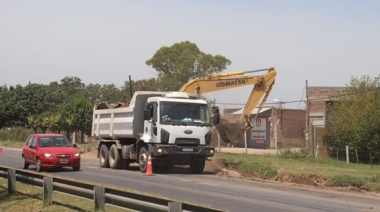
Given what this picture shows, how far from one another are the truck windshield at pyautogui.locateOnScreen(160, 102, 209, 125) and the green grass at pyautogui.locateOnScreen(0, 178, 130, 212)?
27.2 ft

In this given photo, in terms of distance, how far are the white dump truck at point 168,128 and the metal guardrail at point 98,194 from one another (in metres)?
8.35

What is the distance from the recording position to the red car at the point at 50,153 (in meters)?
23.3

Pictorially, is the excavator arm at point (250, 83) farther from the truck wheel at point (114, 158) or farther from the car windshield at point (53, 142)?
the car windshield at point (53, 142)

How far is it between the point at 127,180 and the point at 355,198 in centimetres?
769

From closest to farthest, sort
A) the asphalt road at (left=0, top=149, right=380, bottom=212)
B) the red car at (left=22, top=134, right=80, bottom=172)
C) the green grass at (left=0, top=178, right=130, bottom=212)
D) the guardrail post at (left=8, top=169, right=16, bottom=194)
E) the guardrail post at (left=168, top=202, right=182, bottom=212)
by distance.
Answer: the guardrail post at (left=168, top=202, right=182, bottom=212) → the green grass at (left=0, top=178, right=130, bottom=212) → the asphalt road at (left=0, top=149, right=380, bottom=212) → the guardrail post at (left=8, top=169, right=16, bottom=194) → the red car at (left=22, top=134, right=80, bottom=172)

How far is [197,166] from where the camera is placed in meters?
24.9

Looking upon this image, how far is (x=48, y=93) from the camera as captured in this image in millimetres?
80125

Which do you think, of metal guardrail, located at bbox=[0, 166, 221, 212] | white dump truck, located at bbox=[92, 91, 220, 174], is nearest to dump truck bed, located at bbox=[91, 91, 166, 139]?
white dump truck, located at bbox=[92, 91, 220, 174]

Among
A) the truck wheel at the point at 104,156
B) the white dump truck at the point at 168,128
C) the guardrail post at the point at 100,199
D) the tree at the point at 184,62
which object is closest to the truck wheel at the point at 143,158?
the white dump truck at the point at 168,128

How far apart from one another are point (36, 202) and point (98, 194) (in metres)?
2.93

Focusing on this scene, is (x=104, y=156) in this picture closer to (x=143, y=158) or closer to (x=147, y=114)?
(x=143, y=158)

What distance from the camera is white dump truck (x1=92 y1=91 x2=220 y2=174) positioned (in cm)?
2311

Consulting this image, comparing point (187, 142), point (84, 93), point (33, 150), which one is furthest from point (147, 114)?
point (84, 93)

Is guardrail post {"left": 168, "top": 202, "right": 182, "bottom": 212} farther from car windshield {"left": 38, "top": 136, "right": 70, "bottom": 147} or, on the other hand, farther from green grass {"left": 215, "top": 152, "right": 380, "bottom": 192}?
car windshield {"left": 38, "top": 136, "right": 70, "bottom": 147}
